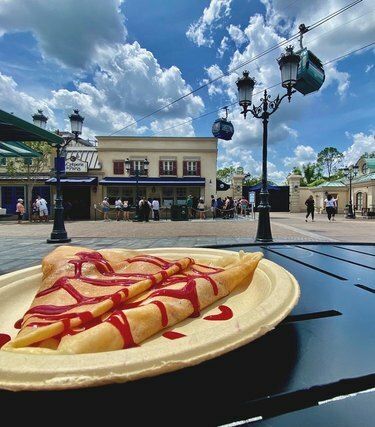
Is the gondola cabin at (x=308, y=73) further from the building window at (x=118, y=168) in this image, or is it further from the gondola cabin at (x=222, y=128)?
the building window at (x=118, y=168)

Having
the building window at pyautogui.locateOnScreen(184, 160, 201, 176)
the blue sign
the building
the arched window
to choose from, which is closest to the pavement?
the blue sign

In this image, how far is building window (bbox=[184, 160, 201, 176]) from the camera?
2327cm

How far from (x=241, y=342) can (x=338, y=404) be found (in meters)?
0.34

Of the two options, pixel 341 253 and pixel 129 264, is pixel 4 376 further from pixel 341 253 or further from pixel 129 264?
pixel 341 253

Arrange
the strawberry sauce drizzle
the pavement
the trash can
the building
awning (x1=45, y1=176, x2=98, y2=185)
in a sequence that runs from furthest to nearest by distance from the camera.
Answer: the building → awning (x1=45, y1=176, x2=98, y2=185) → the trash can → the pavement → the strawberry sauce drizzle

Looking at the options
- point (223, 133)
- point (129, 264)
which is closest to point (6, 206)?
point (223, 133)

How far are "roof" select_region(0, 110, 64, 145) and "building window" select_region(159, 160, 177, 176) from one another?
62.2ft

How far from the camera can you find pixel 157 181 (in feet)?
72.9

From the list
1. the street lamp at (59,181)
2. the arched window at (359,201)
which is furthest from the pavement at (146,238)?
the arched window at (359,201)

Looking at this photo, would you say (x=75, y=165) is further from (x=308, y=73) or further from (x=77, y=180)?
(x=308, y=73)

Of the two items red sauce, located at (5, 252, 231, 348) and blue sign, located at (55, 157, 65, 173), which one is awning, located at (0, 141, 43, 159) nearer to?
blue sign, located at (55, 157, 65, 173)

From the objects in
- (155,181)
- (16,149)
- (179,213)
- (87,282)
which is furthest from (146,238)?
(155,181)

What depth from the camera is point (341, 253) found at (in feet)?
8.84

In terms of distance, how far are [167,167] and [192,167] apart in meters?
2.15
